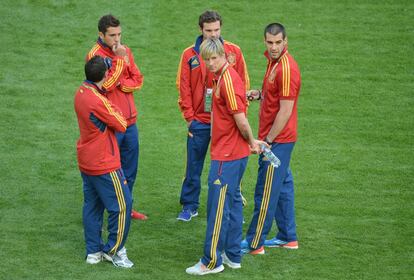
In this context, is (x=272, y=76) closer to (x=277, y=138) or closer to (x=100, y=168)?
(x=277, y=138)

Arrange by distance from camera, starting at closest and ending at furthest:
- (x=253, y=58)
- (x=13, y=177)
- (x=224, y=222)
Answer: (x=224, y=222) < (x=13, y=177) < (x=253, y=58)

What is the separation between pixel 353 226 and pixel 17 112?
15.6ft

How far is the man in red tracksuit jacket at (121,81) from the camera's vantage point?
7230mm

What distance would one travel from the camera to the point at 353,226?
771 cm

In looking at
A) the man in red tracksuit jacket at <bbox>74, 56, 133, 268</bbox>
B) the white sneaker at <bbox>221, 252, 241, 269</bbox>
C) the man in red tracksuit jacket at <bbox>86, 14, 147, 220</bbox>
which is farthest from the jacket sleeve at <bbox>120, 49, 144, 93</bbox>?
the white sneaker at <bbox>221, 252, 241, 269</bbox>

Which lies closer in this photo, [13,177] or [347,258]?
[347,258]

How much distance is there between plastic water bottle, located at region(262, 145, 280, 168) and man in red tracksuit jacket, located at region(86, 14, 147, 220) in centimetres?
150

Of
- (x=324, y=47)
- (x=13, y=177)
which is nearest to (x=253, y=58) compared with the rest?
(x=324, y=47)

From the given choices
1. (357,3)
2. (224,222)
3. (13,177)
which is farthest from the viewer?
(357,3)

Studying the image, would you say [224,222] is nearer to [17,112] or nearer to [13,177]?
[13,177]

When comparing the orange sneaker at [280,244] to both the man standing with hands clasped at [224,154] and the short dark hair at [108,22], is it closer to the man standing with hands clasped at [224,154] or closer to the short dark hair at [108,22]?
the man standing with hands clasped at [224,154]

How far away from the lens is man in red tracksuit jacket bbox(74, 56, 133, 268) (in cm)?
655

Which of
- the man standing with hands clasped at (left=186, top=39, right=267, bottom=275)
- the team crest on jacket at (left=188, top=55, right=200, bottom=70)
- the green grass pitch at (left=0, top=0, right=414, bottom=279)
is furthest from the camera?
the team crest on jacket at (left=188, top=55, right=200, bottom=70)

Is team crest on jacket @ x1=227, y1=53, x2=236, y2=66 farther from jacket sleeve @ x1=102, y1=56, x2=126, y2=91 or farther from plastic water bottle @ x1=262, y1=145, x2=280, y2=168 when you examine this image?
plastic water bottle @ x1=262, y1=145, x2=280, y2=168
